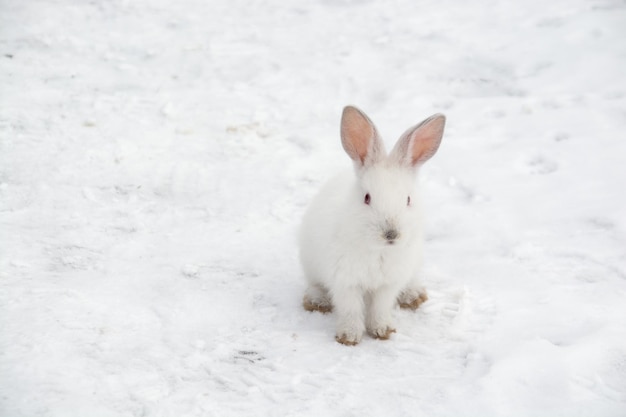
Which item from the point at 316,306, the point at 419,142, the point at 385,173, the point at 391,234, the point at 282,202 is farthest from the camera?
the point at 282,202

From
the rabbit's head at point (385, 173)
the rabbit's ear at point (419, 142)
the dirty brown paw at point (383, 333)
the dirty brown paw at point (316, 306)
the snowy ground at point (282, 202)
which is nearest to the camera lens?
the snowy ground at point (282, 202)

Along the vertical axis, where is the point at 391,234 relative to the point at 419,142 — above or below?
below

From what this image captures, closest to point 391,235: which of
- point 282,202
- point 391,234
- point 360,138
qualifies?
point 391,234

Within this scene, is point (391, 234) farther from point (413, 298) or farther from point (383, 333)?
point (413, 298)

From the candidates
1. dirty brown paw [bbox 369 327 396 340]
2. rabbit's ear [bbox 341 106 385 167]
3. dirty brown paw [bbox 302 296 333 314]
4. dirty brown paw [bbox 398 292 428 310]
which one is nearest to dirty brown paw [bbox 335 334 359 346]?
dirty brown paw [bbox 369 327 396 340]

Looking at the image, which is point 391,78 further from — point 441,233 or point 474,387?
point 474,387

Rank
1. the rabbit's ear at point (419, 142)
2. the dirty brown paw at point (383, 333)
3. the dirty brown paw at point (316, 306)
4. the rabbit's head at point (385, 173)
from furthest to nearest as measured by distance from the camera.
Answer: the dirty brown paw at point (316, 306) < the dirty brown paw at point (383, 333) < the rabbit's ear at point (419, 142) < the rabbit's head at point (385, 173)

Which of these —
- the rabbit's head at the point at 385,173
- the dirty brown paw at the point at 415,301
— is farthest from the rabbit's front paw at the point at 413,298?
the rabbit's head at the point at 385,173

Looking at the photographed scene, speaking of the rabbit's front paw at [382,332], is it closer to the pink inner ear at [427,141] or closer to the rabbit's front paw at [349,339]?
the rabbit's front paw at [349,339]
